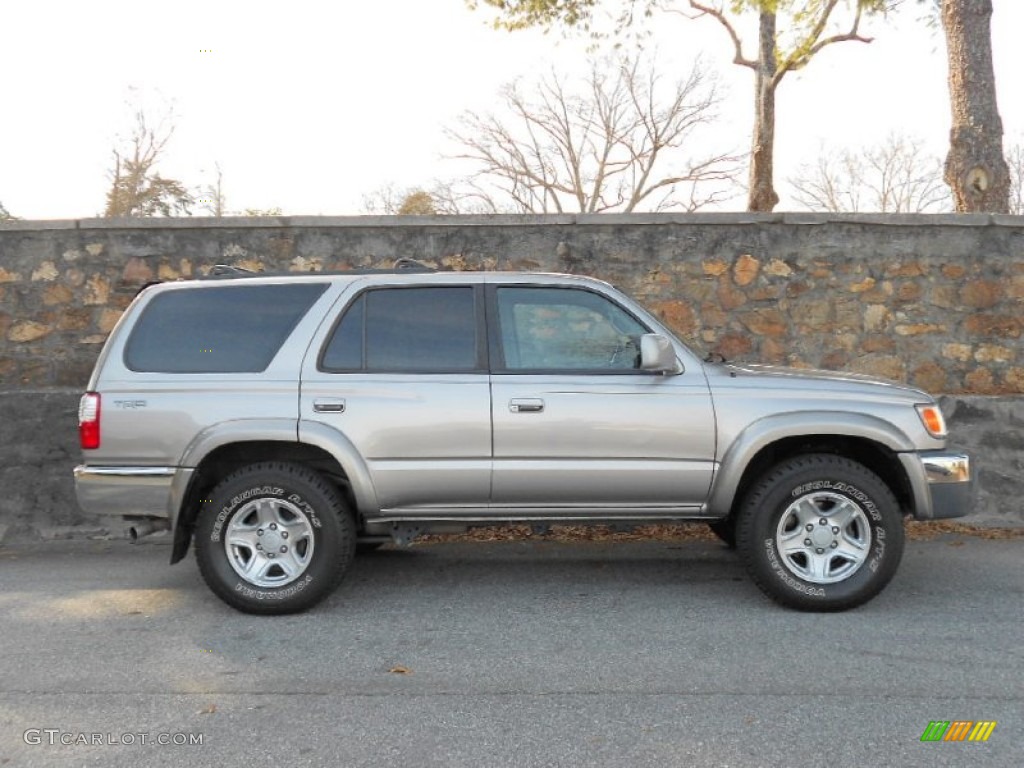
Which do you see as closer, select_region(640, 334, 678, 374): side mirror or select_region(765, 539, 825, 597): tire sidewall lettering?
select_region(640, 334, 678, 374): side mirror

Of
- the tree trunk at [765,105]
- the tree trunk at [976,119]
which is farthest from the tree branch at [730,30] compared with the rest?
the tree trunk at [976,119]

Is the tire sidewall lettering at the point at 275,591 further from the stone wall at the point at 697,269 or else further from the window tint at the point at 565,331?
the stone wall at the point at 697,269

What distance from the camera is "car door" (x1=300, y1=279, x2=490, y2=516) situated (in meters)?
5.01

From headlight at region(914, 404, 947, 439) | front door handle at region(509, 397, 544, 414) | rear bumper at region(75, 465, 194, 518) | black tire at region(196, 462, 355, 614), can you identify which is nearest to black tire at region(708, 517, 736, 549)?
headlight at region(914, 404, 947, 439)

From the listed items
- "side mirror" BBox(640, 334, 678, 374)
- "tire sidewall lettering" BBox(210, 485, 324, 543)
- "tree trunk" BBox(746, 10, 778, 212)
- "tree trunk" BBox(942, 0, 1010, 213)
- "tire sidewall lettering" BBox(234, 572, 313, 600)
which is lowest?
"tire sidewall lettering" BBox(234, 572, 313, 600)

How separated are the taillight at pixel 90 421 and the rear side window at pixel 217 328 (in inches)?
10.9

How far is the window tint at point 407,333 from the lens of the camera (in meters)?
5.15

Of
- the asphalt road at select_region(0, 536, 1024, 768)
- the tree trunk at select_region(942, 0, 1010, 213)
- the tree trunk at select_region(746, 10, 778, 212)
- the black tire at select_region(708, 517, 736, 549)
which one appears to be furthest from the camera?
the tree trunk at select_region(746, 10, 778, 212)

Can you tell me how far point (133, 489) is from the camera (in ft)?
16.5

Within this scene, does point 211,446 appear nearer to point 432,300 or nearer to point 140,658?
point 140,658

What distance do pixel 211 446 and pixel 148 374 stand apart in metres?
0.58

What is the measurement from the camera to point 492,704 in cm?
379
